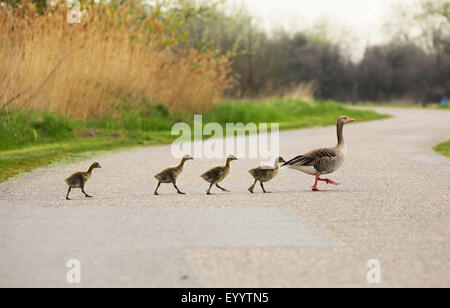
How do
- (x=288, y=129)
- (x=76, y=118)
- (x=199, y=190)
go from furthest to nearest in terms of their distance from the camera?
(x=288, y=129) → (x=76, y=118) → (x=199, y=190)

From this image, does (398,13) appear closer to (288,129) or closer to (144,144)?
(288,129)

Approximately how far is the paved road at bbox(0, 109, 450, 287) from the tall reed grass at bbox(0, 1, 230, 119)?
213 inches

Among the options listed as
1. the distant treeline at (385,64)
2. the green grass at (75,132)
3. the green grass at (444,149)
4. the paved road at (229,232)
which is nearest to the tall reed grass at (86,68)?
the green grass at (75,132)

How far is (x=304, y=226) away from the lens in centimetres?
623

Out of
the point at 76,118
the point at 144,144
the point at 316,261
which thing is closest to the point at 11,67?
the point at 76,118

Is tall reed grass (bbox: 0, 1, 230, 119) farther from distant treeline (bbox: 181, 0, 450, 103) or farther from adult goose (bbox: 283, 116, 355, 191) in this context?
distant treeline (bbox: 181, 0, 450, 103)

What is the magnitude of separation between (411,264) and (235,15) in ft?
63.4

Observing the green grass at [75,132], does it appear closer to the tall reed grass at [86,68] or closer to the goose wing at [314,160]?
the tall reed grass at [86,68]

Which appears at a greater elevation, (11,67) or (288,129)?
(11,67)

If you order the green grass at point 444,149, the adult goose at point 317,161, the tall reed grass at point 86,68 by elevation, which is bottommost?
the green grass at point 444,149

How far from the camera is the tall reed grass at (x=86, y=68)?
15.0 metres

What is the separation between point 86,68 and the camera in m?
16.8

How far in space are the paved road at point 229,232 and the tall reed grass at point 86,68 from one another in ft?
17.7
